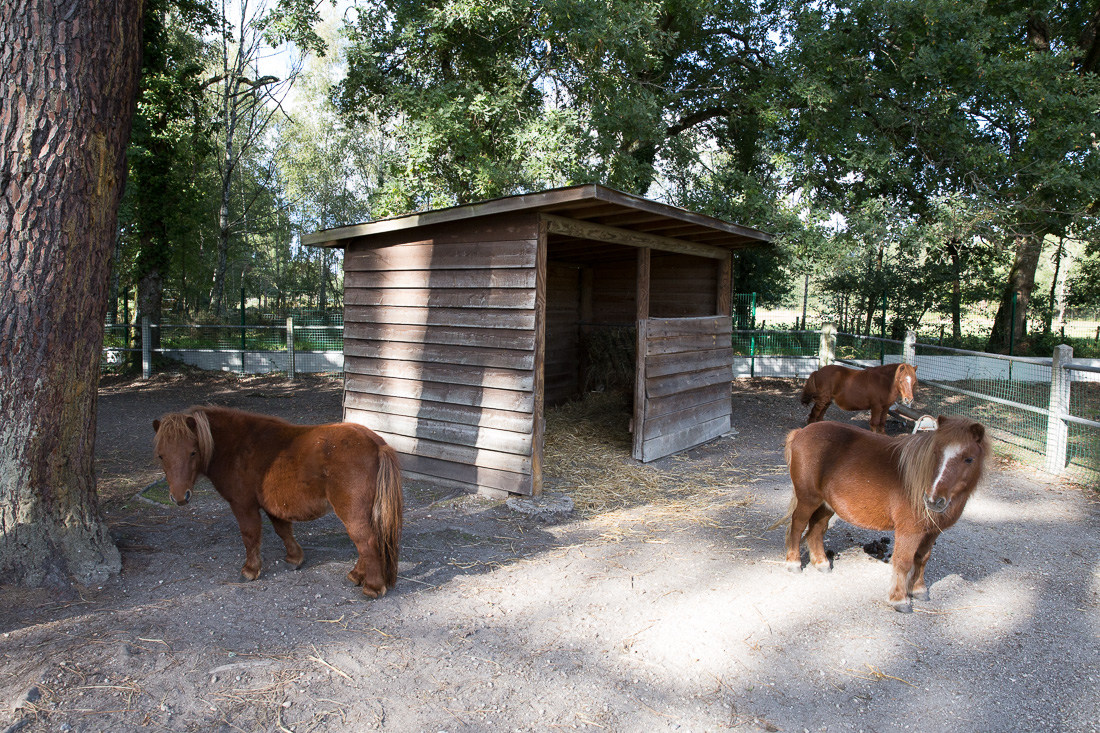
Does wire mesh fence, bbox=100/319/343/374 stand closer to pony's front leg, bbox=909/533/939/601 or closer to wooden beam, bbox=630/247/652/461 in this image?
wooden beam, bbox=630/247/652/461

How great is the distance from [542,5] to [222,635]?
9.31 m

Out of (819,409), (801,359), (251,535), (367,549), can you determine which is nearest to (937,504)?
(367,549)

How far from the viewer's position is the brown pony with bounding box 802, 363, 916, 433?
298 inches

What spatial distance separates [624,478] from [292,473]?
12.1 ft

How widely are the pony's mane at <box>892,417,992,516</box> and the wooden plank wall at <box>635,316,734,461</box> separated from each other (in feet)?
11.5

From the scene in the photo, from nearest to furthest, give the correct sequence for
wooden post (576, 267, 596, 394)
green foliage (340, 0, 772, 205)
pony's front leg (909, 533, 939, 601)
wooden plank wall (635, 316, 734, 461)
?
1. pony's front leg (909, 533, 939, 601)
2. wooden plank wall (635, 316, 734, 461)
3. green foliage (340, 0, 772, 205)
4. wooden post (576, 267, 596, 394)

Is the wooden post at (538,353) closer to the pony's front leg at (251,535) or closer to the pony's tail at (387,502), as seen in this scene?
the pony's tail at (387,502)

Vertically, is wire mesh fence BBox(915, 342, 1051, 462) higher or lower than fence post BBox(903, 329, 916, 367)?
lower

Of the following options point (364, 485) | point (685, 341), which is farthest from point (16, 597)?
point (685, 341)

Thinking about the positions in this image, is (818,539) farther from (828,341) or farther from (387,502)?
(828,341)

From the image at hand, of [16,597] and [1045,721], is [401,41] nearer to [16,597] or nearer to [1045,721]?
[16,597]

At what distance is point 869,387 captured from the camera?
7.89m

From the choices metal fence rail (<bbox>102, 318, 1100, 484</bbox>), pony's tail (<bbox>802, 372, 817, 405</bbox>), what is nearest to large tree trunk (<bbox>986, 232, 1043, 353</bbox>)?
metal fence rail (<bbox>102, 318, 1100, 484</bbox>)

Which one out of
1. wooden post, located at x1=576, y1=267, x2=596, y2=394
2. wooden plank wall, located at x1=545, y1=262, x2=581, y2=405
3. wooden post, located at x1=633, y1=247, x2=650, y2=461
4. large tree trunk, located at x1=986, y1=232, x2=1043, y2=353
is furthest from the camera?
large tree trunk, located at x1=986, y1=232, x2=1043, y2=353
